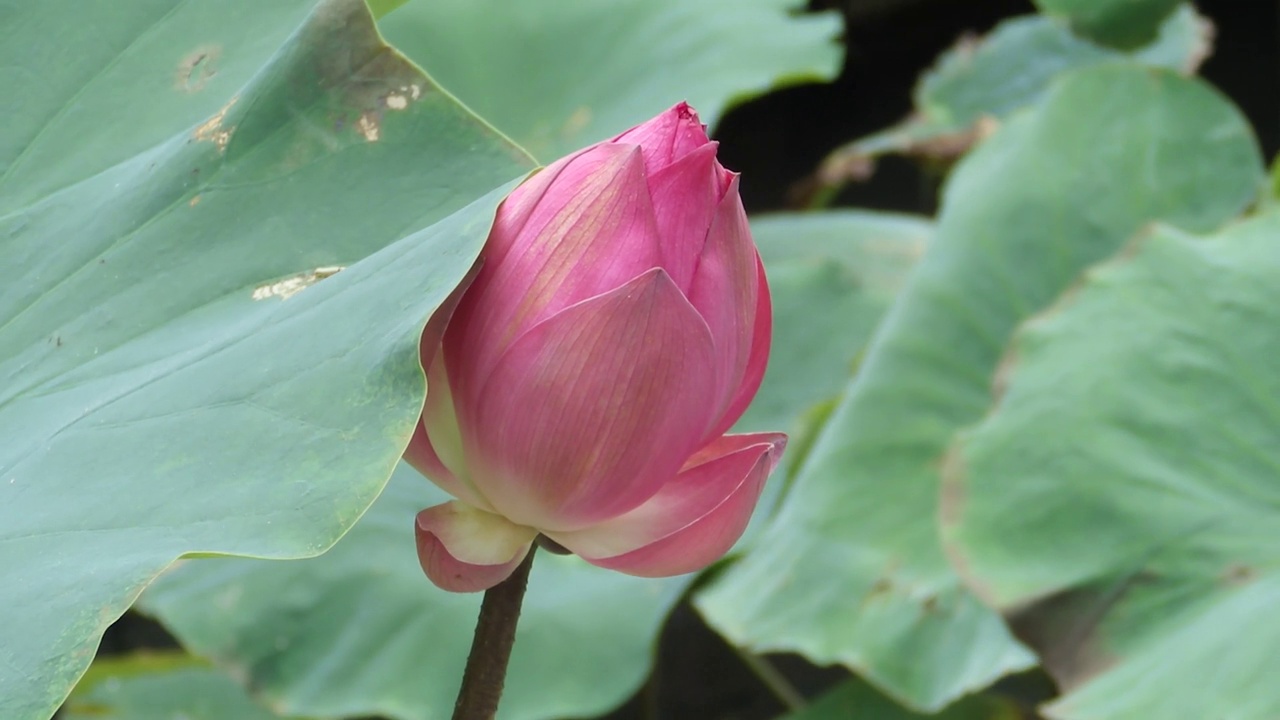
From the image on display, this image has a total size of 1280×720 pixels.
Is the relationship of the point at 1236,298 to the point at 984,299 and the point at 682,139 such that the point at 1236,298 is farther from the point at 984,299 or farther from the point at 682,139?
the point at 682,139

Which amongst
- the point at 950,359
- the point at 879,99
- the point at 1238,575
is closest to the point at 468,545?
the point at 1238,575

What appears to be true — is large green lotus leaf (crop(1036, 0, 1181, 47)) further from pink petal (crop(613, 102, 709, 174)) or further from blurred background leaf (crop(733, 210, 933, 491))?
pink petal (crop(613, 102, 709, 174))

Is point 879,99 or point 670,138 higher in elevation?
point 670,138

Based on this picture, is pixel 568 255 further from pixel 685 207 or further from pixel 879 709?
pixel 879 709

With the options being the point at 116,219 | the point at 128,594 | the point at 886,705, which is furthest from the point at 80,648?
the point at 886,705

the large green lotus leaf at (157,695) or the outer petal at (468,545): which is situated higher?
the outer petal at (468,545)

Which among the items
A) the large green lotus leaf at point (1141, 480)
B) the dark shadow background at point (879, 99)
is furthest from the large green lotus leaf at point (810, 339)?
the dark shadow background at point (879, 99)

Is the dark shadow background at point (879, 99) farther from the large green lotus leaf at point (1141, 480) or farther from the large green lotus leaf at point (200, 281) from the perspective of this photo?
the large green lotus leaf at point (200, 281)
